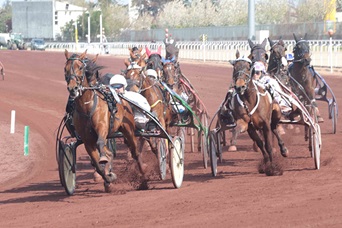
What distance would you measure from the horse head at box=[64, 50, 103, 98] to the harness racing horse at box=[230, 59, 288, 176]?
187cm

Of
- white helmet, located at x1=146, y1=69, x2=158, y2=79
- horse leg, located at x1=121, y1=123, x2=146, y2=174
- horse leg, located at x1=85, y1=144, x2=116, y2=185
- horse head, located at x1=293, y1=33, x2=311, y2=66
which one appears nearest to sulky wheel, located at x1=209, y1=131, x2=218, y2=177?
horse leg, located at x1=121, y1=123, x2=146, y2=174

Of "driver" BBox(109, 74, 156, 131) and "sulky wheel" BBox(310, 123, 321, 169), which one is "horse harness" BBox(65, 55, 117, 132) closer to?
"driver" BBox(109, 74, 156, 131)

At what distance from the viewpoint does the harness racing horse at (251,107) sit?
11375 mm

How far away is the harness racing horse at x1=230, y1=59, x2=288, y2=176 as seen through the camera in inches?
448

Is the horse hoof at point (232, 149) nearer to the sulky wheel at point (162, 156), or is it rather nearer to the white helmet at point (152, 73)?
the white helmet at point (152, 73)

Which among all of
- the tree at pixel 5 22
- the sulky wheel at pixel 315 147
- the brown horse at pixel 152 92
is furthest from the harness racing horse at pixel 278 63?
the tree at pixel 5 22

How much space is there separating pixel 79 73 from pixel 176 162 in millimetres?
1804

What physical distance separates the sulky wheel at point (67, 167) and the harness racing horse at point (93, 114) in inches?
19.1

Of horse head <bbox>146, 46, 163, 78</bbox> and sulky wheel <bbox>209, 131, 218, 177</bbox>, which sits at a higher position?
horse head <bbox>146, 46, 163, 78</bbox>

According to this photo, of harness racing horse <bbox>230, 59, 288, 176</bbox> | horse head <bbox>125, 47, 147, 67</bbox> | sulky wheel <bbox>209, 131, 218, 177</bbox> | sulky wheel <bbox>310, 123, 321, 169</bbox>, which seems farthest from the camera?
horse head <bbox>125, 47, 147, 67</bbox>

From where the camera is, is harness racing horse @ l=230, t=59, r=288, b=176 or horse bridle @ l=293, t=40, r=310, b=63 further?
horse bridle @ l=293, t=40, r=310, b=63

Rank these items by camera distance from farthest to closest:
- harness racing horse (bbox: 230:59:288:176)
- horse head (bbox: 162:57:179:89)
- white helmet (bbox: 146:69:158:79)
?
horse head (bbox: 162:57:179:89)
white helmet (bbox: 146:69:158:79)
harness racing horse (bbox: 230:59:288:176)

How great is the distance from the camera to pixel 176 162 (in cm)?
1119

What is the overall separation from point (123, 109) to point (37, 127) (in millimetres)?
10265
